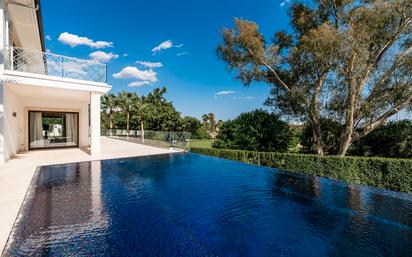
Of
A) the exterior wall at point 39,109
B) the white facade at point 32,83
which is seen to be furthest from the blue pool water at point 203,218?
the exterior wall at point 39,109

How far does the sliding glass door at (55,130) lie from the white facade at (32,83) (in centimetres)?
34

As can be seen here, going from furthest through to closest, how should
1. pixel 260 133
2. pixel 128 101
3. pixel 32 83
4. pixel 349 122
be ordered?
pixel 128 101
pixel 260 133
pixel 349 122
pixel 32 83

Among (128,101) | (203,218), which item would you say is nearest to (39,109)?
(203,218)

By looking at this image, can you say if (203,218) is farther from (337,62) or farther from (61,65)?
(337,62)

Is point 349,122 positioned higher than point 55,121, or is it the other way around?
point 55,121

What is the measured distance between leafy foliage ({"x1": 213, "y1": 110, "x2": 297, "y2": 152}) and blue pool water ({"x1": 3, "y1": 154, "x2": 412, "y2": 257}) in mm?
7306

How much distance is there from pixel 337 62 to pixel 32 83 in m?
14.8

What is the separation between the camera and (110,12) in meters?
21.8

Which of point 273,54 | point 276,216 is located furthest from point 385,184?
point 273,54

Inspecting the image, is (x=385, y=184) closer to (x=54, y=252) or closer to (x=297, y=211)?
(x=297, y=211)

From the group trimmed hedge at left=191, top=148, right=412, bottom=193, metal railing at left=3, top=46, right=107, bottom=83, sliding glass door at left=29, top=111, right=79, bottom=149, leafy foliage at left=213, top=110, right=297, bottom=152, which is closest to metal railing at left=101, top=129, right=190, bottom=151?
leafy foliage at left=213, top=110, right=297, bottom=152

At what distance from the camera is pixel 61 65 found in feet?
34.1

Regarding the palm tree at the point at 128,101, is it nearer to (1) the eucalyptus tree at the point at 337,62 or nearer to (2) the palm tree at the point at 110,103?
(2) the palm tree at the point at 110,103

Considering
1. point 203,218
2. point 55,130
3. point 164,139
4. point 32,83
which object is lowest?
point 203,218
